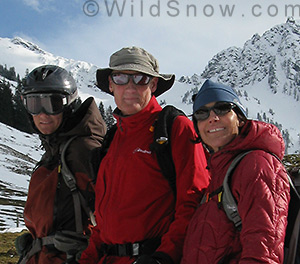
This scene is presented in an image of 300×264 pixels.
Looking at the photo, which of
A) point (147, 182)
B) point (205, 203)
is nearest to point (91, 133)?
point (147, 182)

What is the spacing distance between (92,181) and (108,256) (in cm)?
110

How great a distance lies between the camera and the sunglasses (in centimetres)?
499

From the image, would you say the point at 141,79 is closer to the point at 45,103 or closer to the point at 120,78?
the point at 120,78

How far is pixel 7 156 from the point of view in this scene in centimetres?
6656

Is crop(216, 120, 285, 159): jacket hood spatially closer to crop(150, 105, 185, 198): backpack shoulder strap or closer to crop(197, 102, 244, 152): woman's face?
crop(197, 102, 244, 152): woman's face

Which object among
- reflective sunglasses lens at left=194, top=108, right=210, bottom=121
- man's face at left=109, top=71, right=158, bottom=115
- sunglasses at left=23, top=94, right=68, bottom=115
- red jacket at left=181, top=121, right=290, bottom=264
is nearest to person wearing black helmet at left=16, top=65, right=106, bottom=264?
sunglasses at left=23, top=94, right=68, bottom=115

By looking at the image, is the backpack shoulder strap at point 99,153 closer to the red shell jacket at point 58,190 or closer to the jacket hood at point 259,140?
the red shell jacket at point 58,190

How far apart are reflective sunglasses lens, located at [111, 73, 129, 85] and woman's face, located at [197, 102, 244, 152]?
1.05 meters

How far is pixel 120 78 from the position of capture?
395 centimetres

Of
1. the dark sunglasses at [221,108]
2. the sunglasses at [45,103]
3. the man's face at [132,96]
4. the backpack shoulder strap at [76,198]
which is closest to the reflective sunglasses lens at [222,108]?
the dark sunglasses at [221,108]

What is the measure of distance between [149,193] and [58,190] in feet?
5.49

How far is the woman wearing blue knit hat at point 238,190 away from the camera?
255cm

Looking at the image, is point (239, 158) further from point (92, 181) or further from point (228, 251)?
point (92, 181)

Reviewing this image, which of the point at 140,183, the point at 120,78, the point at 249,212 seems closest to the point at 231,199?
the point at 249,212
